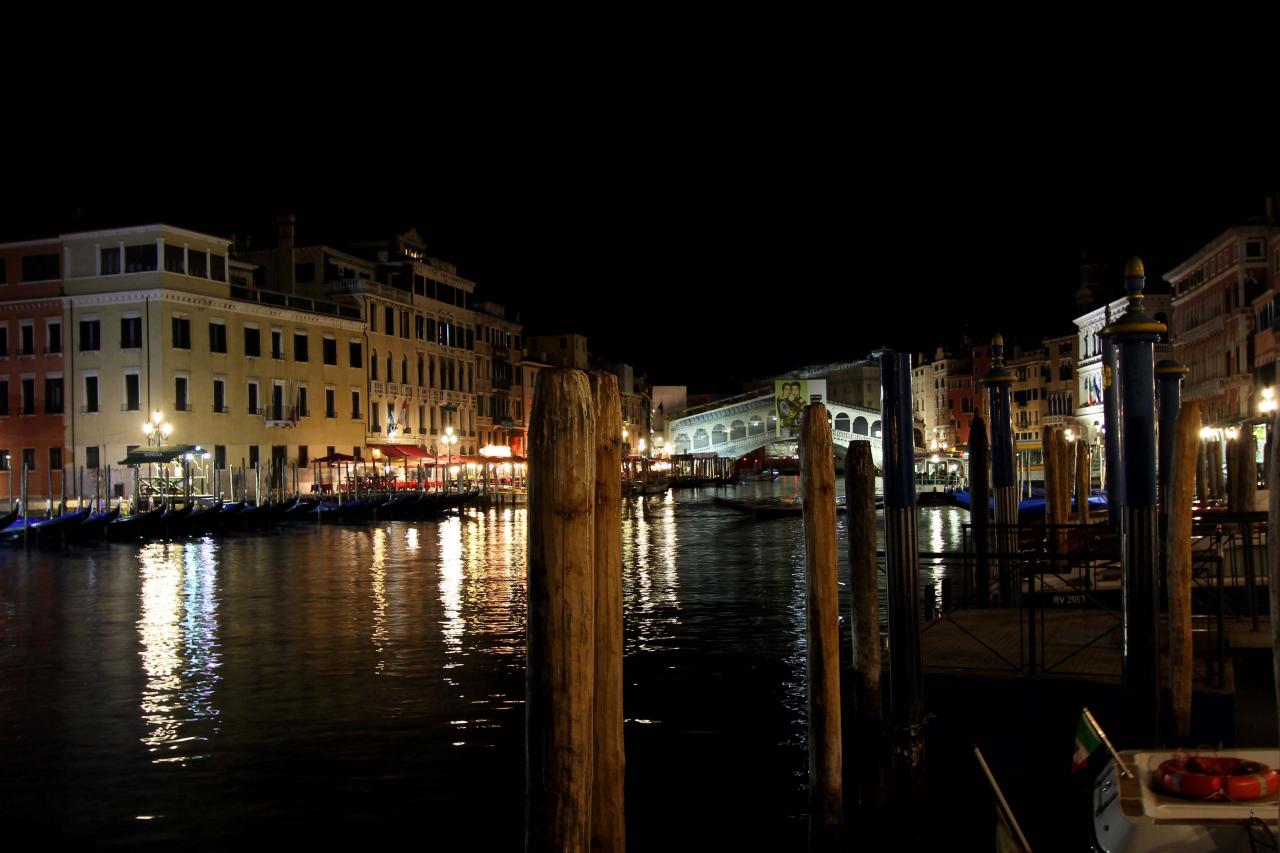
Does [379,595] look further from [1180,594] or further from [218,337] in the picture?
[218,337]

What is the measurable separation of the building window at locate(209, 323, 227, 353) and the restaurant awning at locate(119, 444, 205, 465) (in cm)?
375

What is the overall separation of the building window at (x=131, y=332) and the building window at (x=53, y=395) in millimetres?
2496

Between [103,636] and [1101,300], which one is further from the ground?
[1101,300]

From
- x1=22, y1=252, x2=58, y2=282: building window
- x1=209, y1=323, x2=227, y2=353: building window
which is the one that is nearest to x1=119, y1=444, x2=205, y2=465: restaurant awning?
x1=209, y1=323, x2=227, y2=353: building window

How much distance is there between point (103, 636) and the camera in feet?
43.2

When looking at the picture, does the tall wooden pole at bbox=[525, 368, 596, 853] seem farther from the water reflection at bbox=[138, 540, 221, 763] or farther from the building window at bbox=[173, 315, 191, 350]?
the building window at bbox=[173, 315, 191, 350]

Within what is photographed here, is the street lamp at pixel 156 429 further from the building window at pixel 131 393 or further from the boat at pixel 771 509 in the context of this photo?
the boat at pixel 771 509

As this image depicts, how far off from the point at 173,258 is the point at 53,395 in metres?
5.53

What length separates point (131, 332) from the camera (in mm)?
35250

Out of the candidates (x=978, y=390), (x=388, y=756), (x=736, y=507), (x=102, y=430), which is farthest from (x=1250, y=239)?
(x=978, y=390)

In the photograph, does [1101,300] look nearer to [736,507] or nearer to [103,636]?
[736,507]

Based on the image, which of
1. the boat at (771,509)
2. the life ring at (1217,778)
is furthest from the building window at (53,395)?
the life ring at (1217,778)

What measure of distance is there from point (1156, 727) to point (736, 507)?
37.8 meters

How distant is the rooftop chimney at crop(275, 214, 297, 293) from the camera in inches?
1682
